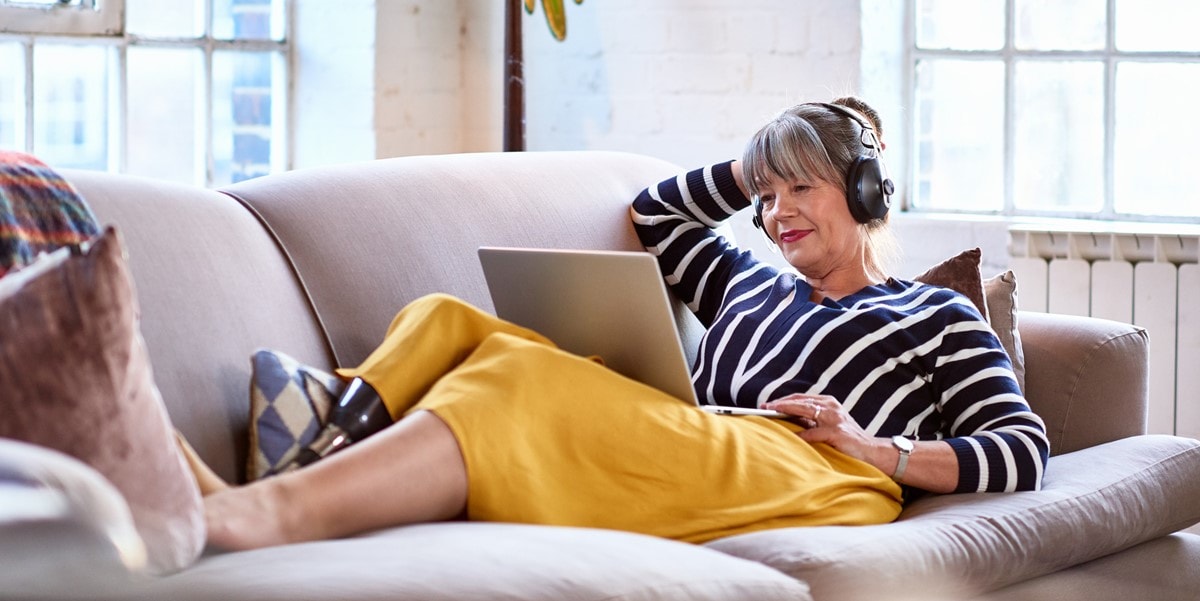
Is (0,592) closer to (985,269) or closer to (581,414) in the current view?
(581,414)

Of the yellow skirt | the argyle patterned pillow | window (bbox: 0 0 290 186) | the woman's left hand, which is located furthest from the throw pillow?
window (bbox: 0 0 290 186)

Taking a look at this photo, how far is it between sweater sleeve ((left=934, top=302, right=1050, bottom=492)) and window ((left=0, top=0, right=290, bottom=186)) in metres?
2.12

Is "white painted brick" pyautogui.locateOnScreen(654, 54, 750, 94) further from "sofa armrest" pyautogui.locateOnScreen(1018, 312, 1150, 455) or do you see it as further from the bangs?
"sofa armrest" pyautogui.locateOnScreen(1018, 312, 1150, 455)

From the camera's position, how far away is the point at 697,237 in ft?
7.53

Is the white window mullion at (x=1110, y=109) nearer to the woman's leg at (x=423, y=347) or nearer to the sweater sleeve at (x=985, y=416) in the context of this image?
the sweater sleeve at (x=985, y=416)

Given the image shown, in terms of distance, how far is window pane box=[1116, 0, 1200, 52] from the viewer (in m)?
3.26

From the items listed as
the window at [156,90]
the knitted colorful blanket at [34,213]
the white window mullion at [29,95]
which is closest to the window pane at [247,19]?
the window at [156,90]

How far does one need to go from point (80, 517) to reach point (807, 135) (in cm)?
137

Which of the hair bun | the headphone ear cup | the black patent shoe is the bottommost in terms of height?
the black patent shoe

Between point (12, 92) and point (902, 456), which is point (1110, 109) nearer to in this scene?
point (902, 456)

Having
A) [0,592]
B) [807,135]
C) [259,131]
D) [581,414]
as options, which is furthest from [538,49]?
[0,592]

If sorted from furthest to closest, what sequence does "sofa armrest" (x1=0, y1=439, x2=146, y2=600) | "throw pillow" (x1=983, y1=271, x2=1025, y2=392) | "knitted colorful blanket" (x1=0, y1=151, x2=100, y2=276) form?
"throw pillow" (x1=983, y1=271, x2=1025, y2=392) → "knitted colorful blanket" (x1=0, y1=151, x2=100, y2=276) → "sofa armrest" (x1=0, y1=439, x2=146, y2=600)

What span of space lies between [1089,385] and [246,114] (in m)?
2.22

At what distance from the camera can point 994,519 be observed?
5.58ft
